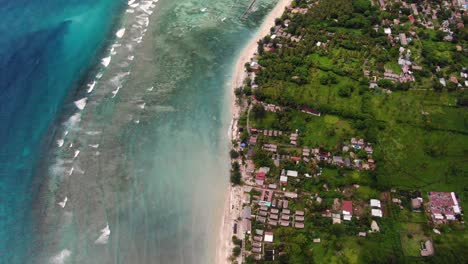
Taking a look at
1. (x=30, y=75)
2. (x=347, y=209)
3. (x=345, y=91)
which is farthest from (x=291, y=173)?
(x=30, y=75)

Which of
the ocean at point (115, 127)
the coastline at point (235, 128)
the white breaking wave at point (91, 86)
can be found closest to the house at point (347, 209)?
the coastline at point (235, 128)

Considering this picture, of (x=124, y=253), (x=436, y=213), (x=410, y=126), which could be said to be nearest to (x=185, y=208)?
(x=124, y=253)

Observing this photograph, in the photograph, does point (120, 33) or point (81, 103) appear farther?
point (120, 33)

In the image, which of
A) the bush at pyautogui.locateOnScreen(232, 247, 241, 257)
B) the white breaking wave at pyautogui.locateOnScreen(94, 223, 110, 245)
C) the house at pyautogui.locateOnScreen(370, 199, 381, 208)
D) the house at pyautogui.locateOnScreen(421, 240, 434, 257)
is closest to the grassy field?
the house at pyautogui.locateOnScreen(421, 240, 434, 257)

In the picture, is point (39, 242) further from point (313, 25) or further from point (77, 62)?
point (313, 25)

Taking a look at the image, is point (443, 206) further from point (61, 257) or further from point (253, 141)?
point (61, 257)

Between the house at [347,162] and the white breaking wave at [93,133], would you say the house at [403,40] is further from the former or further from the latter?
the white breaking wave at [93,133]

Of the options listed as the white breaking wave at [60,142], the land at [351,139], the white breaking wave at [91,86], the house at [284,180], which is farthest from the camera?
the white breaking wave at [91,86]

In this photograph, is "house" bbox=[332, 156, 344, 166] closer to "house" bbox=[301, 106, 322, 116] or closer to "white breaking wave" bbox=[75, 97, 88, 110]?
"house" bbox=[301, 106, 322, 116]
